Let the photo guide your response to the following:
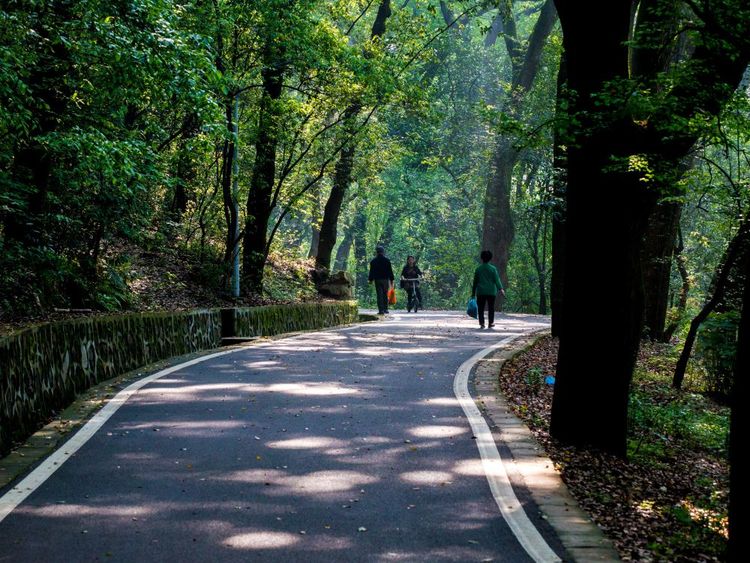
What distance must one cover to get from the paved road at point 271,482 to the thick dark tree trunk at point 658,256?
9645 millimetres

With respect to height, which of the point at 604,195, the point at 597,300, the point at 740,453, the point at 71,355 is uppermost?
the point at 604,195

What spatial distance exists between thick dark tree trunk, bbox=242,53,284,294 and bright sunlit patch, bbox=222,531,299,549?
15670 mm

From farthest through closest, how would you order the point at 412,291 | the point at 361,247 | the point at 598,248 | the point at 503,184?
the point at 361,247
the point at 503,184
the point at 412,291
the point at 598,248

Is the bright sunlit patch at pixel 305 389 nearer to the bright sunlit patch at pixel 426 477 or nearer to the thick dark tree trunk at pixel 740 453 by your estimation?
the bright sunlit patch at pixel 426 477

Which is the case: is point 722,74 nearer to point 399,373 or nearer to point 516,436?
point 516,436

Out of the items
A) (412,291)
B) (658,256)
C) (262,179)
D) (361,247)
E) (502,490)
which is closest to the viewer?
(502,490)

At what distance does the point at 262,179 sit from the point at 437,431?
47.0ft

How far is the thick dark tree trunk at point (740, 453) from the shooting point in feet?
16.9

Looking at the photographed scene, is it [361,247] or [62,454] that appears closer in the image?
[62,454]

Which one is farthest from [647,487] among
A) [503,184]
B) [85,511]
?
[503,184]

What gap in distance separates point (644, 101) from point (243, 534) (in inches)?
218

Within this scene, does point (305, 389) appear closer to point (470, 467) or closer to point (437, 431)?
point (437, 431)

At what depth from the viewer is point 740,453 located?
17.1 feet

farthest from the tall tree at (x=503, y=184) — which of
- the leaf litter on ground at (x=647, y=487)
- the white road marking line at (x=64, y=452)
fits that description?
the white road marking line at (x=64, y=452)
